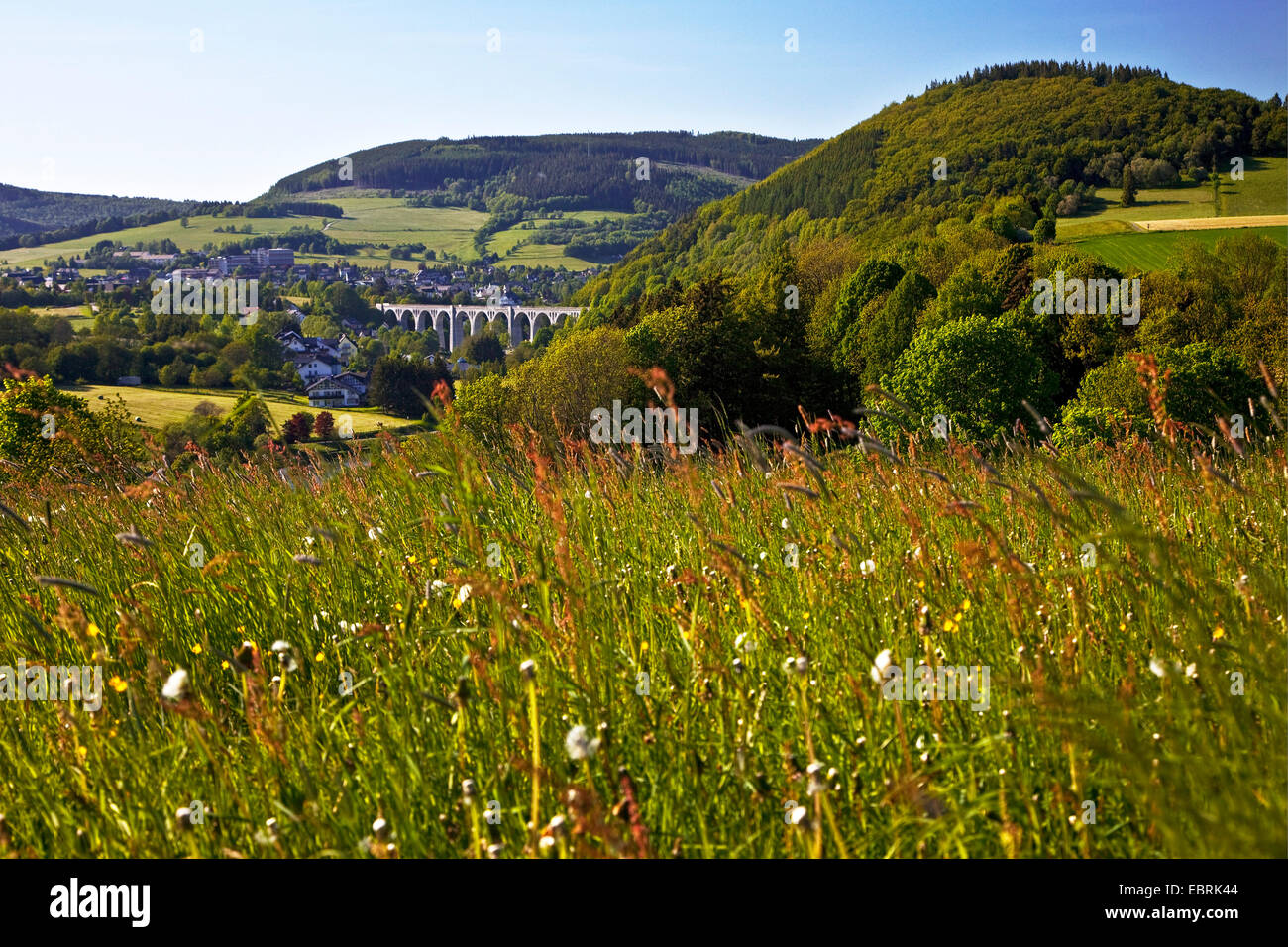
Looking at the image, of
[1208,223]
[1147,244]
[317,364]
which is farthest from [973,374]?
[317,364]

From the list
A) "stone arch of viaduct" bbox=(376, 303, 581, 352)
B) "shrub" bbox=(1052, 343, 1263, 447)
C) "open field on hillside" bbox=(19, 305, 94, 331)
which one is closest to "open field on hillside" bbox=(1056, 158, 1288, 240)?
"shrub" bbox=(1052, 343, 1263, 447)

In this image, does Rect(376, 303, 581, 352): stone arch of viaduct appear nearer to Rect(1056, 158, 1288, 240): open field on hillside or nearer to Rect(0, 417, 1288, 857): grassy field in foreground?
Rect(1056, 158, 1288, 240): open field on hillside

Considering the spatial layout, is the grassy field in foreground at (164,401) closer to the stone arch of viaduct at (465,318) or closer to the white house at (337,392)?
the white house at (337,392)

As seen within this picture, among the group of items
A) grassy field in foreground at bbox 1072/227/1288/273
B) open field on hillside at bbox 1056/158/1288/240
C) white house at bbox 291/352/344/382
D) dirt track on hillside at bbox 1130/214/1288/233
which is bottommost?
white house at bbox 291/352/344/382

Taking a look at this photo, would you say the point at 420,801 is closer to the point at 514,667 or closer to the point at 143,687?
the point at 514,667

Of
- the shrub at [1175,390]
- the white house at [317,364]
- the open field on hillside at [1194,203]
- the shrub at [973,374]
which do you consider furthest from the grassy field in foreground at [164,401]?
the open field on hillside at [1194,203]
